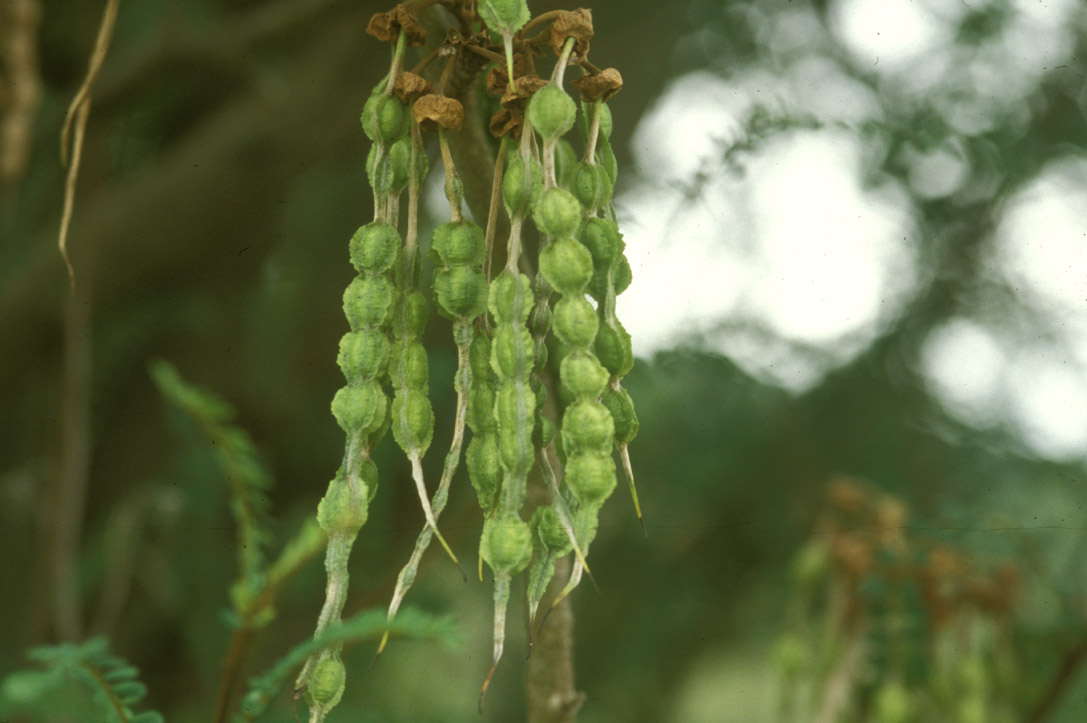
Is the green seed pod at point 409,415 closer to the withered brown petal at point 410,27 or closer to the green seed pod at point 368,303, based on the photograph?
the green seed pod at point 368,303

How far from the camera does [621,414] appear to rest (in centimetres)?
42

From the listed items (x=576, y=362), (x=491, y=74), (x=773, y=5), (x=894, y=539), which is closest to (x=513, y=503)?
(x=576, y=362)

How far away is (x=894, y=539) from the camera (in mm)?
958

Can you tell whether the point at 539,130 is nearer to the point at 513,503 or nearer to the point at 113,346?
the point at 513,503

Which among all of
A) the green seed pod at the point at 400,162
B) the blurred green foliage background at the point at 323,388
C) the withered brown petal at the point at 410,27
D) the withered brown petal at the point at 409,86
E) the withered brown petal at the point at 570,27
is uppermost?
the withered brown petal at the point at 410,27

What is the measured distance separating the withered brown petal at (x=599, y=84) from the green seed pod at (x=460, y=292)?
0.10 metres

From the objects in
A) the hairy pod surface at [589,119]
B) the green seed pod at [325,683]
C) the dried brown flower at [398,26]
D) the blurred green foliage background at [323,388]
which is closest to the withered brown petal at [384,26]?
the dried brown flower at [398,26]

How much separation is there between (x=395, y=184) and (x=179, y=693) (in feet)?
3.62

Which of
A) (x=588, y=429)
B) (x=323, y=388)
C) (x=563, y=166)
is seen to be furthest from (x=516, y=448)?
(x=323, y=388)

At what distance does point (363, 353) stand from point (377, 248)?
0.16 ft

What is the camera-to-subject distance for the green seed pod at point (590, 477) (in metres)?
0.38

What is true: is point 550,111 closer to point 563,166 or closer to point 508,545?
point 563,166

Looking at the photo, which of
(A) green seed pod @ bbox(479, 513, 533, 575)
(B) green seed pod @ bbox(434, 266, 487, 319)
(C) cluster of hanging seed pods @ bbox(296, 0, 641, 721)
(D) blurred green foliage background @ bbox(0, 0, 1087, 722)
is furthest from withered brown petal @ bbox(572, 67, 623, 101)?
(D) blurred green foliage background @ bbox(0, 0, 1087, 722)

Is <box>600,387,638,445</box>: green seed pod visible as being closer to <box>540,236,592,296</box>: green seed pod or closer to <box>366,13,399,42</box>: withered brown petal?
<box>540,236,592,296</box>: green seed pod
